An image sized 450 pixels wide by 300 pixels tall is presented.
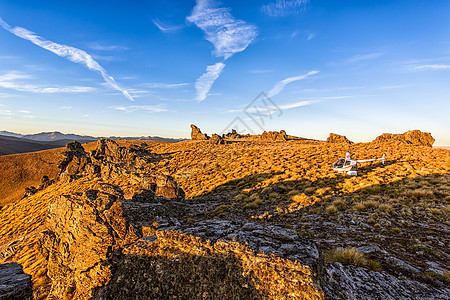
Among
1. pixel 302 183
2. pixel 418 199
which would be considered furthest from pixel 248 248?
pixel 302 183

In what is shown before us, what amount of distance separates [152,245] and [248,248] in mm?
2679

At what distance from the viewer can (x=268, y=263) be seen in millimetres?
3871

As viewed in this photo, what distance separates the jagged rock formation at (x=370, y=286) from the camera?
12.4 feet

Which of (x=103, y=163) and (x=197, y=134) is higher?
(x=197, y=134)

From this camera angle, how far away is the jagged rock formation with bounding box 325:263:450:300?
379 centimetres

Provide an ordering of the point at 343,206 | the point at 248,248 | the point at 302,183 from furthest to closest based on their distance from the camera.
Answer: the point at 302,183 → the point at 343,206 → the point at 248,248

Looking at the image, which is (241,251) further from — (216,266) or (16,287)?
(16,287)

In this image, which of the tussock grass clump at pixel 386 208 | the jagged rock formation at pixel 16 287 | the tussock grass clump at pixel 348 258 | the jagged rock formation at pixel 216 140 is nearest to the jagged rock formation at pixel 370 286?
the tussock grass clump at pixel 348 258

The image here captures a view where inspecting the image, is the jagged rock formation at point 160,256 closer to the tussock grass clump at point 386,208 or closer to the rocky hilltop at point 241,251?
the rocky hilltop at point 241,251

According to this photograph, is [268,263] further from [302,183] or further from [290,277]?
[302,183]

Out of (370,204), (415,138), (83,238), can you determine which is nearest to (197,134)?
(415,138)

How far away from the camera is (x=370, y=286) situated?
4129mm

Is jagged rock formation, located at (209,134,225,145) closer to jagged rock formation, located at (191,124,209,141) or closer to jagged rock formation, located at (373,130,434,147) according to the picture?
jagged rock formation, located at (191,124,209,141)

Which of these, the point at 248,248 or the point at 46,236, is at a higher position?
the point at 248,248
